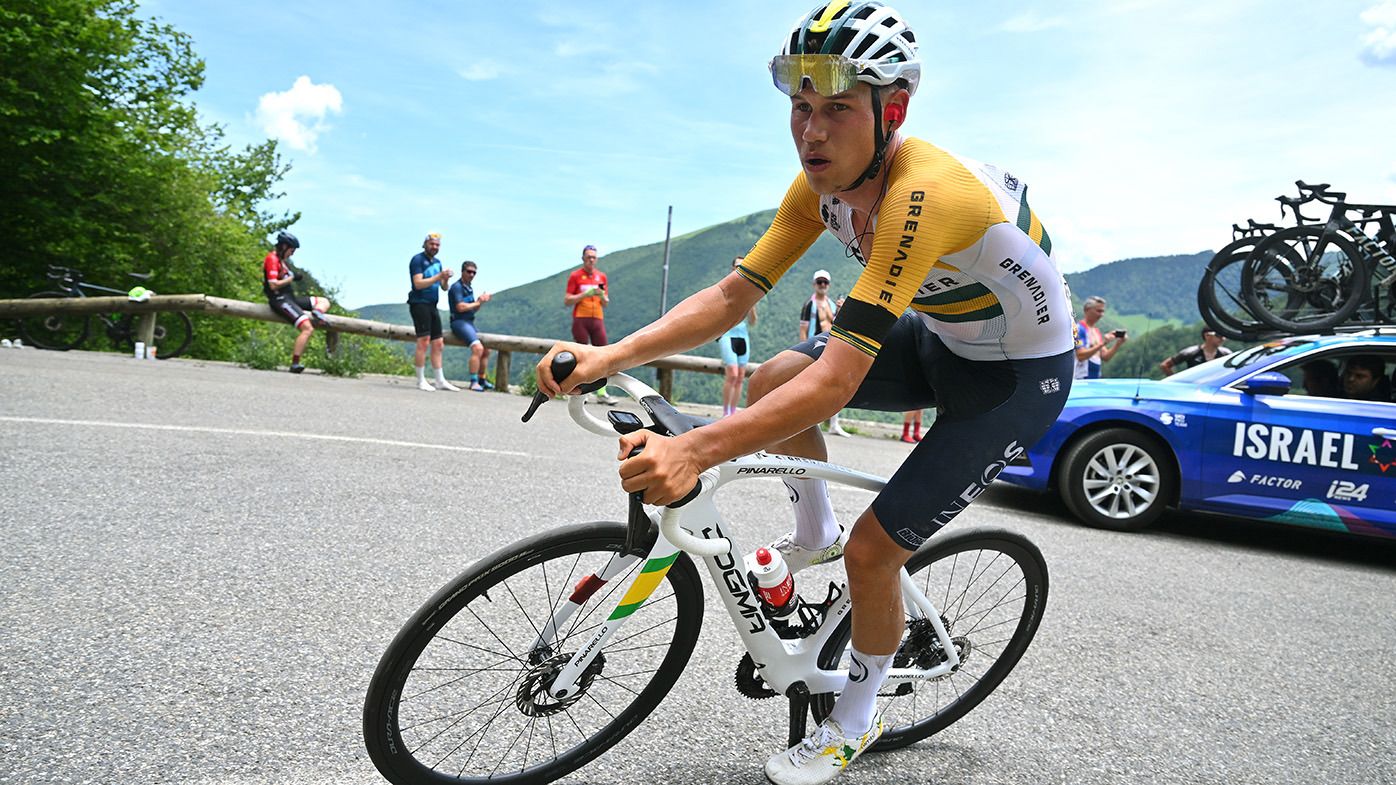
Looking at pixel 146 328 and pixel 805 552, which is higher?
pixel 146 328

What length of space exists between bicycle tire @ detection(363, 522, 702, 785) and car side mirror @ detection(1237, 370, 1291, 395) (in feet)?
19.4

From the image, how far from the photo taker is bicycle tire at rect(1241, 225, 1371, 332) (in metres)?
9.05

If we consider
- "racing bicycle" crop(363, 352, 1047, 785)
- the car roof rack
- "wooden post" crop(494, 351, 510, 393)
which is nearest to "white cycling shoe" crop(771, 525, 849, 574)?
"racing bicycle" crop(363, 352, 1047, 785)

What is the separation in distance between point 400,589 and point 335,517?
127cm

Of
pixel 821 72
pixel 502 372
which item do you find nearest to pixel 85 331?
pixel 502 372

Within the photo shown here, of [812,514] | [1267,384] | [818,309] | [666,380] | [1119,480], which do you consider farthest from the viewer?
[666,380]

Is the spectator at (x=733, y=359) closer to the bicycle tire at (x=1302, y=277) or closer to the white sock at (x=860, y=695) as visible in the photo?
the bicycle tire at (x=1302, y=277)

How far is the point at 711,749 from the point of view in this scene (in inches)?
114

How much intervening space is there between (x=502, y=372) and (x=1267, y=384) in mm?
10575

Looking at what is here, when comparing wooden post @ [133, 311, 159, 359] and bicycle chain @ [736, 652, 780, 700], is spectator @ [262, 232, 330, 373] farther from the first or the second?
bicycle chain @ [736, 652, 780, 700]

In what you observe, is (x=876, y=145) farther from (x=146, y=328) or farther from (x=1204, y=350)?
(x=146, y=328)

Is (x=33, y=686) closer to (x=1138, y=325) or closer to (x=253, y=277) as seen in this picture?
(x=1138, y=325)

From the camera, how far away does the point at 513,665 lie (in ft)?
8.80

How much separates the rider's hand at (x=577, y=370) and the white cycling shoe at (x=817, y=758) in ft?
3.89
